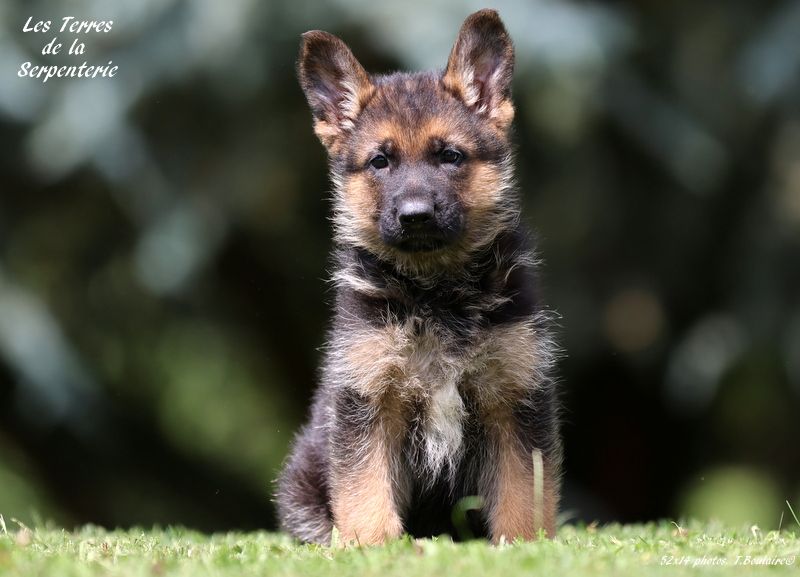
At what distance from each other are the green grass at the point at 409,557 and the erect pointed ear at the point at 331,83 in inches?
84.4

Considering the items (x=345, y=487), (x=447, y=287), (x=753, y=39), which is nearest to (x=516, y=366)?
(x=447, y=287)

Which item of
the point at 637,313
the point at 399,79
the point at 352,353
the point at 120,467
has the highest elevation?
the point at 399,79

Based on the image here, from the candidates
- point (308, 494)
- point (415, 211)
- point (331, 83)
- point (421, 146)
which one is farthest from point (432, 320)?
point (331, 83)

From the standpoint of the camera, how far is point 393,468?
5.64m

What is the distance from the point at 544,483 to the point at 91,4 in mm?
4724

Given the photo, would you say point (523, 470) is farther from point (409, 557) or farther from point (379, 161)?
point (379, 161)

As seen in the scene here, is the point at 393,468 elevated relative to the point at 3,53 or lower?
lower

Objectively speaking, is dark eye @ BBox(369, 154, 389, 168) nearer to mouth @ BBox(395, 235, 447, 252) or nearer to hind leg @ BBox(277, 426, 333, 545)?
mouth @ BBox(395, 235, 447, 252)

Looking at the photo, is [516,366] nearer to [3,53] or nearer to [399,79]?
[399,79]

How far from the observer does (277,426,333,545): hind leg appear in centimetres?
629

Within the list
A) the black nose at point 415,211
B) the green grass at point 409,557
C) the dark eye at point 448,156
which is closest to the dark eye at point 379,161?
the dark eye at point 448,156

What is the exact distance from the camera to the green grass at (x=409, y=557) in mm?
4355

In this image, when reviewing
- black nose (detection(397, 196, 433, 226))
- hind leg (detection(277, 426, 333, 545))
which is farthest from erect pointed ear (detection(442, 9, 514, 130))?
hind leg (detection(277, 426, 333, 545))

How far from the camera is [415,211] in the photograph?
559 centimetres
